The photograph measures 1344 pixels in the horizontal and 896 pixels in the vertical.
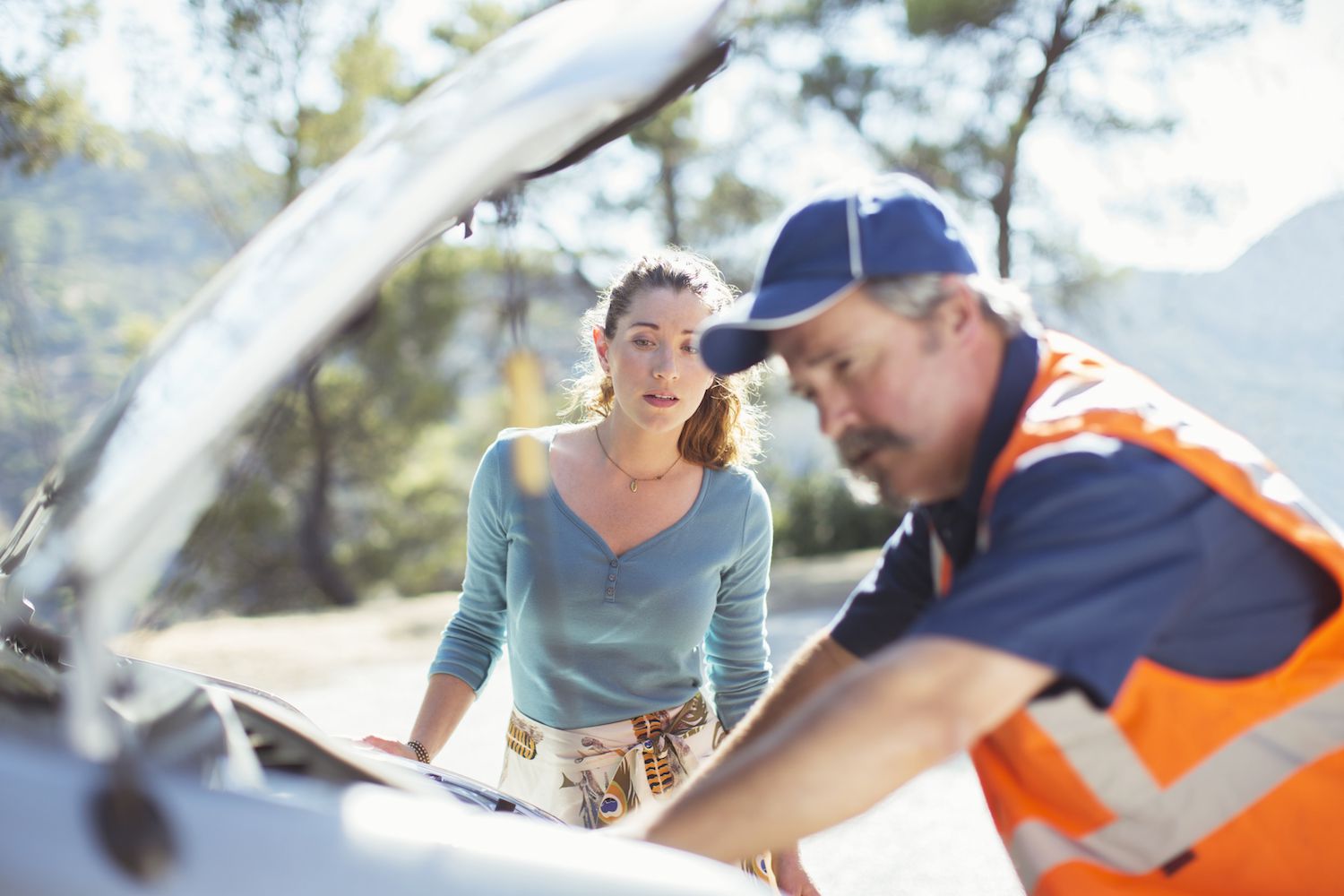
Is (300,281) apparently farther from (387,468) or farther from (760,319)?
(387,468)

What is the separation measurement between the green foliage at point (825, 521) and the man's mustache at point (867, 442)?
14146mm

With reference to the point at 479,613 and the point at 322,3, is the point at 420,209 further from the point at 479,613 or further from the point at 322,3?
the point at 322,3

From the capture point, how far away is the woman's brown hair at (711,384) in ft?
7.61

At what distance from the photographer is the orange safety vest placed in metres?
1.12

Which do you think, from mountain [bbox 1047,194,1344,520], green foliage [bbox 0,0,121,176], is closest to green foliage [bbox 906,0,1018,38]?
mountain [bbox 1047,194,1344,520]

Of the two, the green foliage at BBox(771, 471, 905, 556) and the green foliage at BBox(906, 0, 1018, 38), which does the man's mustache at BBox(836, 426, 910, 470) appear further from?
the green foliage at BBox(771, 471, 905, 556)

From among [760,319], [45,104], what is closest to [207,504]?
[760,319]

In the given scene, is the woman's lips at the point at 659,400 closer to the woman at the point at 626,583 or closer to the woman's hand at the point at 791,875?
the woman at the point at 626,583

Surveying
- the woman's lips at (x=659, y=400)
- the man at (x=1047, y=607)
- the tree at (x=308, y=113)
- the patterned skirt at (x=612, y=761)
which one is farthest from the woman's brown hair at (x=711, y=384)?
the tree at (x=308, y=113)

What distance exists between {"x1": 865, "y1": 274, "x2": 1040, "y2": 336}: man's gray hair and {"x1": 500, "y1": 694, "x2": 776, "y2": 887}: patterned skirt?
3.86 feet

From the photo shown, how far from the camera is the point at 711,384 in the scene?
7.81ft

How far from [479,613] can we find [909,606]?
1097 millimetres

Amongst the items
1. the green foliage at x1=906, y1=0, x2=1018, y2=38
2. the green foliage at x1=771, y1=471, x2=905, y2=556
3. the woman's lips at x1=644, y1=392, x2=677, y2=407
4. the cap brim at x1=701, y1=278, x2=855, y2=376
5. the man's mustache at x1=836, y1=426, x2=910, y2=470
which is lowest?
the green foliage at x1=771, y1=471, x2=905, y2=556

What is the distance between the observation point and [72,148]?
448 centimetres
